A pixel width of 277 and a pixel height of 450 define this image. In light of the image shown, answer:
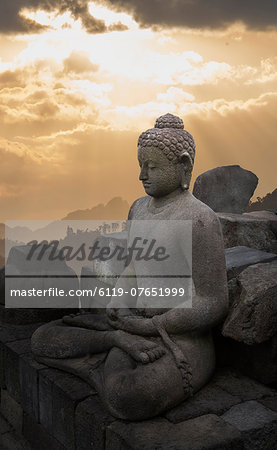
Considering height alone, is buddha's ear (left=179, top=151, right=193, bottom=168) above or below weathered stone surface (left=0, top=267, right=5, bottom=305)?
above

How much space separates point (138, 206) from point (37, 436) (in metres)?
2.05

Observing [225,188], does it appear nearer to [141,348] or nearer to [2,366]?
[2,366]

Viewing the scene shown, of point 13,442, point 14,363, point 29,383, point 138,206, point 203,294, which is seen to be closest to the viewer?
point 203,294

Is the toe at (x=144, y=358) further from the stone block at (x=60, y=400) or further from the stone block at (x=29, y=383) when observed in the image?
the stone block at (x=29, y=383)

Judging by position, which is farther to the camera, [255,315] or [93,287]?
[93,287]

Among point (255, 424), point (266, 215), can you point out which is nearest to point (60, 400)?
point (255, 424)

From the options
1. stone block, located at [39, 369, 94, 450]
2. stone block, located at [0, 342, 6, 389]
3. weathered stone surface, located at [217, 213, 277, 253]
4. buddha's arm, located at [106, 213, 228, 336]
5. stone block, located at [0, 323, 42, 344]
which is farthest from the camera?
weathered stone surface, located at [217, 213, 277, 253]

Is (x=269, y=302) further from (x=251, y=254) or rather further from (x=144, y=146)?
(x=144, y=146)

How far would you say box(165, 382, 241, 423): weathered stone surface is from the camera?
319cm

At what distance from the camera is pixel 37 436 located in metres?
4.18

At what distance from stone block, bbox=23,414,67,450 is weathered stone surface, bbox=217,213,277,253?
2.82 metres

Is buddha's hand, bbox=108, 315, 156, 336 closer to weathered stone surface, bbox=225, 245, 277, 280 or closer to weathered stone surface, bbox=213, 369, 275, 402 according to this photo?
weathered stone surface, bbox=213, 369, 275, 402

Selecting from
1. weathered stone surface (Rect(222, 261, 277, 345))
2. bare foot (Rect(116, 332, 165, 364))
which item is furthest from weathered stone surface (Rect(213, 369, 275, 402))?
bare foot (Rect(116, 332, 165, 364))

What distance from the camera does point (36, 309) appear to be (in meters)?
5.23
